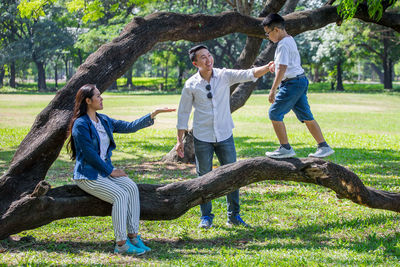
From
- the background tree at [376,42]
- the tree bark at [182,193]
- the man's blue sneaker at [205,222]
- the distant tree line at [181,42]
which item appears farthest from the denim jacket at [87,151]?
the background tree at [376,42]

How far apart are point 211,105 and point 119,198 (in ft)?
5.45

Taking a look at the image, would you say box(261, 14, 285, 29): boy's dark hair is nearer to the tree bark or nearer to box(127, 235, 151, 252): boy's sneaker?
the tree bark

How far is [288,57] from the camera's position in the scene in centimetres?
573

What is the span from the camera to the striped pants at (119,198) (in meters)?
5.08

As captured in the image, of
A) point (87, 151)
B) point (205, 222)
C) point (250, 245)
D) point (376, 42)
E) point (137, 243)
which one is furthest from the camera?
point (376, 42)

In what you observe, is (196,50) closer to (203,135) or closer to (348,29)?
(203,135)

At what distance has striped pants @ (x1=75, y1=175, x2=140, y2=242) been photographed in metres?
5.08

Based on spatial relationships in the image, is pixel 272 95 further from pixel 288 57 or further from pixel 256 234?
pixel 256 234

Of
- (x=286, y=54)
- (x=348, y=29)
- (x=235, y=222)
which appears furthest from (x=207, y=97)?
(x=348, y=29)

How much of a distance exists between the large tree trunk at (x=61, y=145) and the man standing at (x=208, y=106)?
20.2 inches

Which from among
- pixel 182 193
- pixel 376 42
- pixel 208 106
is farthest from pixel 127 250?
pixel 376 42

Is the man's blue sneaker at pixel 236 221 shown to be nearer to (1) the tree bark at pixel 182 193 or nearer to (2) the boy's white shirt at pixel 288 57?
(1) the tree bark at pixel 182 193

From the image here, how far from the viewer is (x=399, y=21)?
7832 millimetres

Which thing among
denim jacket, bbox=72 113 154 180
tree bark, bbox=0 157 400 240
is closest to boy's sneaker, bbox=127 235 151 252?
tree bark, bbox=0 157 400 240
